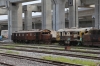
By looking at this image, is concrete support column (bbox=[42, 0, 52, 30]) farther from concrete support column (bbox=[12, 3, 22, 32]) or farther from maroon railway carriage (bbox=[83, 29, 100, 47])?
maroon railway carriage (bbox=[83, 29, 100, 47])

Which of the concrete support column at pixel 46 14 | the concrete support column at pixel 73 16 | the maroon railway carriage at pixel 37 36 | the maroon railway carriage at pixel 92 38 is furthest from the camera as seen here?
the concrete support column at pixel 73 16

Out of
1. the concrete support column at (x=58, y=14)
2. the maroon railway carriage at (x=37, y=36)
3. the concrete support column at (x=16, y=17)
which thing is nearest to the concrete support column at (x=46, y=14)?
the concrete support column at (x=58, y=14)

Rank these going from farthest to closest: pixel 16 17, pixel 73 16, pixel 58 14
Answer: pixel 16 17 → pixel 73 16 → pixel 58 14

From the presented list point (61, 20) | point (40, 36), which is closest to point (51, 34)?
point (40, 36)

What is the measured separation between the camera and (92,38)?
30.3 m

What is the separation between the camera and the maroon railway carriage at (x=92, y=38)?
29.8m

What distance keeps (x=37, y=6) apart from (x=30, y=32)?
31568 millimetres

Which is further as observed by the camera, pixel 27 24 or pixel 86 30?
pixel 27 24

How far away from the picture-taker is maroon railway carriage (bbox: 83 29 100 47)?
29767 mm

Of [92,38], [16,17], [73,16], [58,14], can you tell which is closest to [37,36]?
[58,14]

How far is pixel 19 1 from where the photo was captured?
54.2 meters

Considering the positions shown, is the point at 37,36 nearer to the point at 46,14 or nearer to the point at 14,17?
the point at 46,14

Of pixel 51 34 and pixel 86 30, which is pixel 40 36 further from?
pixel 86 30

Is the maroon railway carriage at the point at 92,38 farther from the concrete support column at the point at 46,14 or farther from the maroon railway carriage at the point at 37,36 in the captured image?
the concrete support column at the point at 46,14
